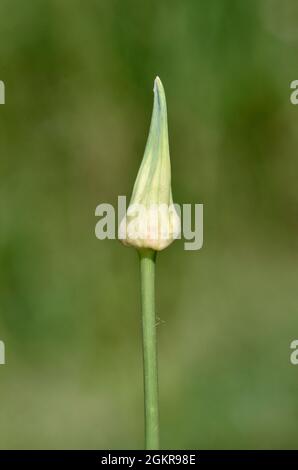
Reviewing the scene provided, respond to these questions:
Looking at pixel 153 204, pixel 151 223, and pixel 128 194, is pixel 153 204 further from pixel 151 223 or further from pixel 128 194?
pixel 128 194

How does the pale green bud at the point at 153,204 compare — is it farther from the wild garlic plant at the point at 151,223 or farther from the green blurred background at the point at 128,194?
the green blurred background at the point at 128,194

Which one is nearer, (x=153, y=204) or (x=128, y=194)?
(x=153, y=204)

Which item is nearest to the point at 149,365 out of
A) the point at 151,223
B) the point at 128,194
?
the point at 151,223

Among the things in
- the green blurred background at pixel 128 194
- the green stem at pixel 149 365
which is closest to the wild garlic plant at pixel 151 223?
the green stem at pixel 149 365

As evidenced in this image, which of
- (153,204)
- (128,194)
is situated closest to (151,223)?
(153,204)

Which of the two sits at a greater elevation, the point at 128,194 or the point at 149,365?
the point at 128,194

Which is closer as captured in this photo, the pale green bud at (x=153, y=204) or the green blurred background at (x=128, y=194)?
the pale green bud at (x=153, y=204)
